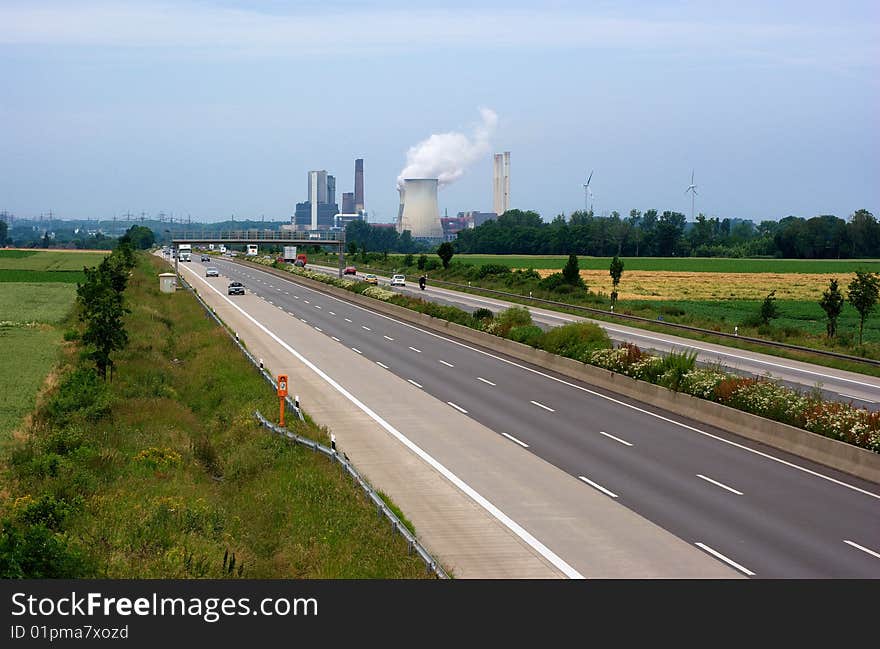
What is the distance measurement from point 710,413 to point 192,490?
16.2 meters

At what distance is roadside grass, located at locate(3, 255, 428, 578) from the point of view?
17125 mm

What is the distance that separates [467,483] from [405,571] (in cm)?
729

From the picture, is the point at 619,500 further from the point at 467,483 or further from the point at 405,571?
the point at 405,571

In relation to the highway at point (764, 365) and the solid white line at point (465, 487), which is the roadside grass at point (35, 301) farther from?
the highway at point (764, 365)

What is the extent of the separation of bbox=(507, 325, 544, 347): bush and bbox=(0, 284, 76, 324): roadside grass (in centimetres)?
2232

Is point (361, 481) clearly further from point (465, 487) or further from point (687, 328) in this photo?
point (687, 328)

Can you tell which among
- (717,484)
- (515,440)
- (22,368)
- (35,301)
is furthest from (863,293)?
(35,301)

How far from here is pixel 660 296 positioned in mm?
99438

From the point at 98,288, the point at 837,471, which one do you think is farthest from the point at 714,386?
the point at 98,288

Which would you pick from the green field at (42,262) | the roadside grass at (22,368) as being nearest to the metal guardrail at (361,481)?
the roadside grass at (22,368)

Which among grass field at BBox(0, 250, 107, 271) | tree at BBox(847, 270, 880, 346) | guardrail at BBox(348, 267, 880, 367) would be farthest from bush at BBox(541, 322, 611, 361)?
grass field at BBox(0, 250, 107, 271)

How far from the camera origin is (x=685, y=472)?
24.4 meters

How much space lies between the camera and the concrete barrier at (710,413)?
80.9 feet

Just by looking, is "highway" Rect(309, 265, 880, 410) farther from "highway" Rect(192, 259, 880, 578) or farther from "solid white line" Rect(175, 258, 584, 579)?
"solid white line" Rect(175, 258, 584, 579)
